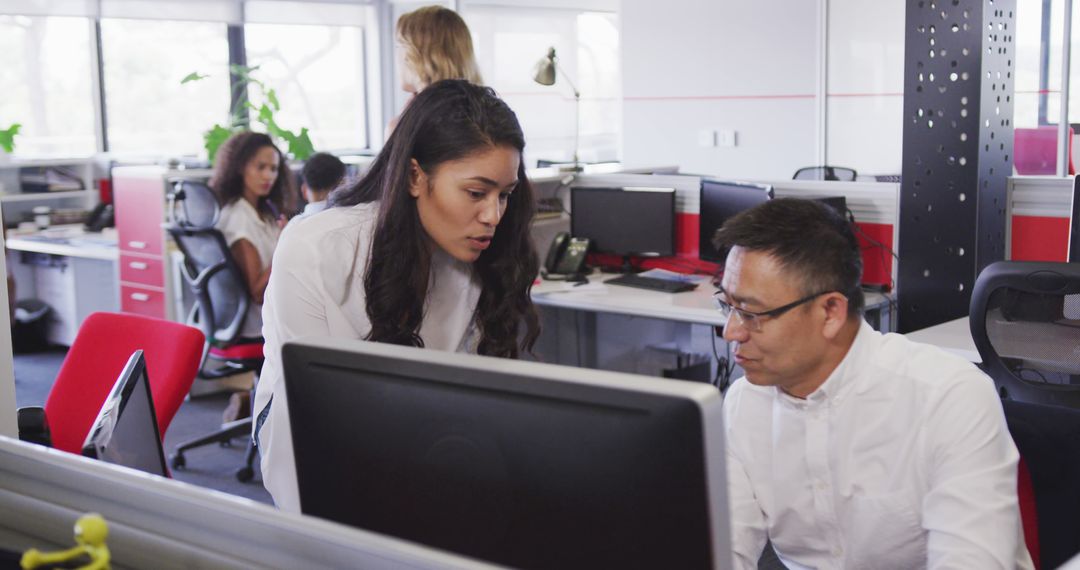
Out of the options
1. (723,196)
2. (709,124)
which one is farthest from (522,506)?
(709,124)

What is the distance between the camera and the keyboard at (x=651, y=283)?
163 inches

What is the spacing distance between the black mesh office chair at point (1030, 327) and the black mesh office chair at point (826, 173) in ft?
10.6

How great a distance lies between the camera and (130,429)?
1.49 metres

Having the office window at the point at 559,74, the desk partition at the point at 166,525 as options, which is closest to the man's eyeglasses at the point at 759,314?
the desk partition at the point at 166,525

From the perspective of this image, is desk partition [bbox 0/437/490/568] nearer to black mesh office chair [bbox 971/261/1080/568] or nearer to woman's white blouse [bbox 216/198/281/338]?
black mesh office chair [bbox 971/261/1080/568]

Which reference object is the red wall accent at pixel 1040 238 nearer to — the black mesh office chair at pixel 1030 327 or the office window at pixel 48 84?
the black mesh office chair at pixel 1030 327

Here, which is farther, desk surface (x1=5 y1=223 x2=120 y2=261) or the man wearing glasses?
desk surface (x1=5 y1=223 x2=120 y2=261)

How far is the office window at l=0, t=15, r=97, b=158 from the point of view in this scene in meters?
6.96

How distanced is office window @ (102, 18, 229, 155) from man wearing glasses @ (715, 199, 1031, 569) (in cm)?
618

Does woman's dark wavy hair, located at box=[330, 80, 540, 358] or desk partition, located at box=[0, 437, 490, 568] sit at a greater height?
woman's dark wavy hair, located at box=[330, 80, 540, 358]

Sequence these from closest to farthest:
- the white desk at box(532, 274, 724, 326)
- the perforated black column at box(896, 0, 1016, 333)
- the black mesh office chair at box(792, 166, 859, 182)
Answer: the perforated black column at box(896, 0, 1016, 333) < the white desk at box(532, 274, 724, 326) < the black mesh office chair at box(792, 166, 859, 182)

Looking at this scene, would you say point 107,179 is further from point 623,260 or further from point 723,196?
point 723,196

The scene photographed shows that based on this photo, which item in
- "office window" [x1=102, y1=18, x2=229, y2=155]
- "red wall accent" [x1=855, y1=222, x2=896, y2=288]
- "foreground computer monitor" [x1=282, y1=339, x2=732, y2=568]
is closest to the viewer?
"foreground computer monitor" [x1=282, y1=339, x2=732, y2=568]

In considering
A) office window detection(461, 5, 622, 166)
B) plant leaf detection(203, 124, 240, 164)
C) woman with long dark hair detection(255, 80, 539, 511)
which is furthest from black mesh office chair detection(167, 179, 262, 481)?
office window detection(461, 5, 622, 166)
